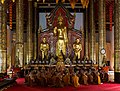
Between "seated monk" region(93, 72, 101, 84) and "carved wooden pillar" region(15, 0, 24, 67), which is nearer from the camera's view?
"seated monk" region(93, 72, 101, 84)

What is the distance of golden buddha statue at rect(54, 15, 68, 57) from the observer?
23062 mm

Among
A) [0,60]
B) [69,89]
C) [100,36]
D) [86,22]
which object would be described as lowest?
[69,89]

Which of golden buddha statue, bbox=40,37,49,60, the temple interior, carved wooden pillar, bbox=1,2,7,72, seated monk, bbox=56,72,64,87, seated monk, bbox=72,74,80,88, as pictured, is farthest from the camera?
golden buddha statue, bbox=40,37,49,60

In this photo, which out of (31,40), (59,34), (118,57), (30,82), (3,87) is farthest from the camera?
(31,40)

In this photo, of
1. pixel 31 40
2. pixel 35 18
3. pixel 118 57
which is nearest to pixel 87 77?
pixel 118 57

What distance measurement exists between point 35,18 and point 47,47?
3.54 metres

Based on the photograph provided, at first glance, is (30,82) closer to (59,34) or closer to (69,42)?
(59,34)

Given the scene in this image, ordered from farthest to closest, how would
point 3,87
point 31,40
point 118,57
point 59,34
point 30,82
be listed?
point 31,40, point 59,34, point 118,57, point 30,82, point 3,87

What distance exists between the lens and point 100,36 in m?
19.9

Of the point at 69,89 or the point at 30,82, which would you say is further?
the point at 30,82

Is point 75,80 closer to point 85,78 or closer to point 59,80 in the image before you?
point 59,80

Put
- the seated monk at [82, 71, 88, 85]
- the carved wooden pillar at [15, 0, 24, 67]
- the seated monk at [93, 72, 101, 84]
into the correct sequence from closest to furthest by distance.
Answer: the seated monk at [82, 71, 88, 85], the seated monk at [93, 72, 101, 84], the carved wooden pillar at [15, 0, 24, 67]

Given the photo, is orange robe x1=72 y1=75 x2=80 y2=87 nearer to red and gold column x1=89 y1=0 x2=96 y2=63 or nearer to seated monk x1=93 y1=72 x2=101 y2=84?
seated monk x1=93 y1=72 x2=101 y2=84

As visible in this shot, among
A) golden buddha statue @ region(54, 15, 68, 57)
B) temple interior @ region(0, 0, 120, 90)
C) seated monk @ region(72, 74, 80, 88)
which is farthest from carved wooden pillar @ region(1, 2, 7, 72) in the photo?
golden buddha statue @ region(54, 15, 68, 57)
